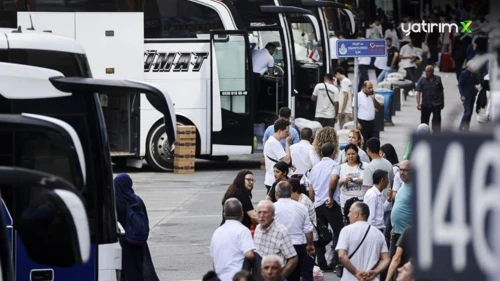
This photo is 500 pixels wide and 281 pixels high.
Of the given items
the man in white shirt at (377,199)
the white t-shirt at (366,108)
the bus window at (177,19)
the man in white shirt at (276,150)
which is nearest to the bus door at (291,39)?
the bus window at (177,19)

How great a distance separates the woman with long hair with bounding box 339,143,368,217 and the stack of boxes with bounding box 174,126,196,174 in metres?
9.07

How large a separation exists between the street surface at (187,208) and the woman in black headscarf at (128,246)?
2398 millimetres

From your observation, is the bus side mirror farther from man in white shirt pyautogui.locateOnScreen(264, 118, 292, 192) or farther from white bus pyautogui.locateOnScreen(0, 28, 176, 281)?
man in white shirt pyautogui.locateOnScreen(264, 118, 292, 192)

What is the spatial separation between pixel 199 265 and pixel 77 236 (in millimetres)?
8411

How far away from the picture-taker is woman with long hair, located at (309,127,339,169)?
1508 cm

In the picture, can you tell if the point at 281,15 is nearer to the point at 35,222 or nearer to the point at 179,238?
the point at 179,238

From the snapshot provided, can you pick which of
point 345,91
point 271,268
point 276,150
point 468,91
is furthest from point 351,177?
point 468,91

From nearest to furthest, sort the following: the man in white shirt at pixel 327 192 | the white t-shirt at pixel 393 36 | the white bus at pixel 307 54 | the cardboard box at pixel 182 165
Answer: the man in white shirt at pixel 327 192
the cardboard box at pixel 182 165
the white bus at pixel 307 54
the white t-shirt at pixel 393 36

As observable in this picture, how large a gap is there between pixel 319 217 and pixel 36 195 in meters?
5.71

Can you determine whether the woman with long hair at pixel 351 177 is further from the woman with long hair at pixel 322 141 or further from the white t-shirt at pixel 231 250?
the white t-shirt at pixel 231 250

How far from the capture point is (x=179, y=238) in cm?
1714

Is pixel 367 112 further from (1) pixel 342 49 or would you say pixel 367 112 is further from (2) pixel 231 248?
(2) pixel 231 248

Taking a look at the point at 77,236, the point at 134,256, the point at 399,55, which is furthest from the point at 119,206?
the point at 399,55

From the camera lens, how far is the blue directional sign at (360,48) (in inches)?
821
